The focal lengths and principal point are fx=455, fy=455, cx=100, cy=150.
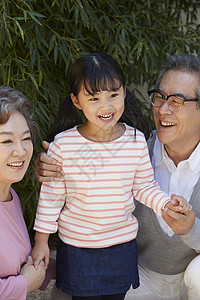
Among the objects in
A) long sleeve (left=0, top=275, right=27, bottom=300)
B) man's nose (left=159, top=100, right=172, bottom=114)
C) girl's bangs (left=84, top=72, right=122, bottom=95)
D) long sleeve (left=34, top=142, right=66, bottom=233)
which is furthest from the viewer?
man's nose (left=159, top=100, right=172, bottom=114)

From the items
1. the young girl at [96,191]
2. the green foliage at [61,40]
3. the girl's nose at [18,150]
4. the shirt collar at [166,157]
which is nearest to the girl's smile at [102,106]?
the young girl at [96,191]

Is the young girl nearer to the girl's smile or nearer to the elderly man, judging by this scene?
the girl's smile

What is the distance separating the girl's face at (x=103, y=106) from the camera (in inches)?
76.1

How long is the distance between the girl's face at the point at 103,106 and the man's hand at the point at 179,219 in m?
0.46

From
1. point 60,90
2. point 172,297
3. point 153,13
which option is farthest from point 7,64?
point 172,297

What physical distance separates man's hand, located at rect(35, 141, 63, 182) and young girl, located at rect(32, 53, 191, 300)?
0.03 metres

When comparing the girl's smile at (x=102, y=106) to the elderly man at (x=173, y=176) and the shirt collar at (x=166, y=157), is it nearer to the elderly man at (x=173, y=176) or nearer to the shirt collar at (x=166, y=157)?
the elderly man at (x=173, y=176)

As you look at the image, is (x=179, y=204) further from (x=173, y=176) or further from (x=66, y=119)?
(x=66, y=119)

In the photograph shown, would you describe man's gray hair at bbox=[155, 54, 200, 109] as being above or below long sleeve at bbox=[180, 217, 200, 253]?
above

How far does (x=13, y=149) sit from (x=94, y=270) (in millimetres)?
672

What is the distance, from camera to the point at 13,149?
1872 mm

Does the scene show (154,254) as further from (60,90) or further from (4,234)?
(60,90)

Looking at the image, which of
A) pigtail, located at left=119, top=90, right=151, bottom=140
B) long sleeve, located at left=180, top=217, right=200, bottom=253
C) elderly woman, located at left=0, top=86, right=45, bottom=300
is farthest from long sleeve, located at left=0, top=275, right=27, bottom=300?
pigtail, located at left=119, top=90, right=151, bottom=140

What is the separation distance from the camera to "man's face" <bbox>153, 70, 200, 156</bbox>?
2328 mm
